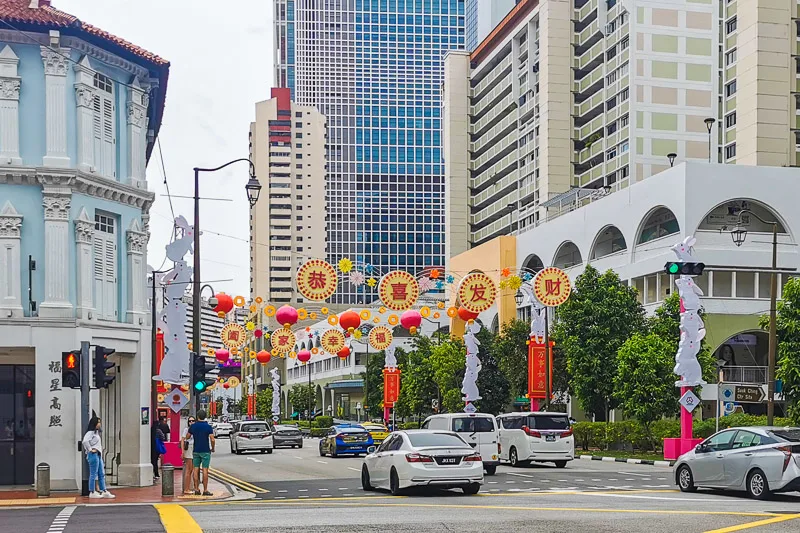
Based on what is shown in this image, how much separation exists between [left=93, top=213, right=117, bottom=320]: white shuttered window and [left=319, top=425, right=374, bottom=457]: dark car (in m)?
19.7

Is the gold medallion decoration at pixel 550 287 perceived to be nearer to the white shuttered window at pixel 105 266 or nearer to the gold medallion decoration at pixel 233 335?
the gold medallion decoration at pixel 233 335

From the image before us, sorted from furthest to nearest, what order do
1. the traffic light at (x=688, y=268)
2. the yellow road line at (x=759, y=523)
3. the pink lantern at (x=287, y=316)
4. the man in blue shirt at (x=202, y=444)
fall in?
the pink lantern at (x=287, y=316)
the traffic light at (x=688, y=268)
the man in blue shirt at (x=202, y=444)
the yellow road line at (x=759, y=523)

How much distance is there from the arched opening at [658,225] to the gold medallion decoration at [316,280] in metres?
29.9

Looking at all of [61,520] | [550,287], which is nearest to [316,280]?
[550,287]

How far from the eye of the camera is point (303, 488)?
89.3 feet

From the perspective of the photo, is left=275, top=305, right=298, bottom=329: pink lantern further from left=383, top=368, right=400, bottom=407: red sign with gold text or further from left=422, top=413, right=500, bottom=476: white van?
left=383, top=368, right=400, bottom=407: red sign with gold text

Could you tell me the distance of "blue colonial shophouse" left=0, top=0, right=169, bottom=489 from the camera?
25672mm

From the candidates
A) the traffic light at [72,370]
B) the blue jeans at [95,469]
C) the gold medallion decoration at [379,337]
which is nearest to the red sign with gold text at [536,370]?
the gold medallion decoration at [379,337]

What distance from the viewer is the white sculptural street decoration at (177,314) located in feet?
101

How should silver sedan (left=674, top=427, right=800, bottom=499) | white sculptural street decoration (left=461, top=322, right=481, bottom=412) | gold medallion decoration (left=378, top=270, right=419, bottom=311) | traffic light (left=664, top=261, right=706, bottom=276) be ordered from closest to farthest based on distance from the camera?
silver sedan (left=674, top=427, right=800, bottom=499) → traffic light (left=664, top=261, right=706, bottom=276) → gold medallion decoration (left=378, top=270, right=419, bottom=311) → white sculptural street decoration (left=461, top=322, right=481, bottom=412)

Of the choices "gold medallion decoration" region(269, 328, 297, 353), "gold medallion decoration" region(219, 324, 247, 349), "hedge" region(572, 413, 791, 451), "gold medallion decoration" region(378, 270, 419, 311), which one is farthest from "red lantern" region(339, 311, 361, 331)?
"gold medallion decoration" region(269, 328, 297, 353)

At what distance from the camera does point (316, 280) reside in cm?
3734

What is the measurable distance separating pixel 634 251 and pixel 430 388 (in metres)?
19.8

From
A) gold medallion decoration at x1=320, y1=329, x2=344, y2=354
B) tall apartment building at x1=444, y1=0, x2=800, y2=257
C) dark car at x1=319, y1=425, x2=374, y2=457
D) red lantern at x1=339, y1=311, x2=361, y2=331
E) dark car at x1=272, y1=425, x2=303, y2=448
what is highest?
tall apartment building at x1=444, y1=0, x2=800, y2=257
